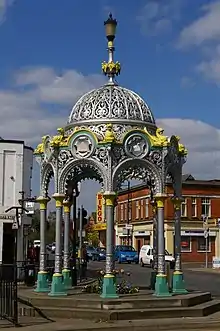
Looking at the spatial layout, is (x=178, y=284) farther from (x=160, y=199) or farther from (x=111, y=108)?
(x=111, y=108)

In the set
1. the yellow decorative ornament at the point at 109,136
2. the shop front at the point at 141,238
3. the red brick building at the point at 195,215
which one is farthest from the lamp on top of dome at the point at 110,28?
the shop front at the point at 141,238

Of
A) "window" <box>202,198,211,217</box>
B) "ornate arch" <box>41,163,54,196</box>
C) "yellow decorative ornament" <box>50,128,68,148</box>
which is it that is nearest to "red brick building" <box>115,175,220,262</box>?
"window" <box>202,198,211,217</box>

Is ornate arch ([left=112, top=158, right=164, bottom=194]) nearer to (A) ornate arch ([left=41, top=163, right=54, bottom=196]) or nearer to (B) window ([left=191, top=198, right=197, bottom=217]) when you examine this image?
(A) ornate arch ([left=41, top=163, right=54, bottom=196])

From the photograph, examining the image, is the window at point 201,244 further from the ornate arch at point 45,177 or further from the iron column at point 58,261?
the iron column at point 58,261

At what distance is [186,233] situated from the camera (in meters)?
67.0

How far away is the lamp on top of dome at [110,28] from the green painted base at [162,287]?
778cm

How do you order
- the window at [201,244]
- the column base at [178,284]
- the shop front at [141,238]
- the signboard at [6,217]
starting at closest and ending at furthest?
1. the column base at [178,284]
2. the signboard at [6,217]
3. the window at [201,244]
4. the shop front at [141,238]

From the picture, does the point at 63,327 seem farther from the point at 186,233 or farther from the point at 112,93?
the point at 186,233

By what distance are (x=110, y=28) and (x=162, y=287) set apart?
8.36m

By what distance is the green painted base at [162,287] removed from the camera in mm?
18234

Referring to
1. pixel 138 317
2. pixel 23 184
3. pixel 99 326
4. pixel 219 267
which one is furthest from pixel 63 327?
pixel 219 267

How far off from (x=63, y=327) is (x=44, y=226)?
6089 mm

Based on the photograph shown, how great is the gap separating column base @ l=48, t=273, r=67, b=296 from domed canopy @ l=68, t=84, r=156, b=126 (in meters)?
4.83

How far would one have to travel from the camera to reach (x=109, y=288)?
694 inches
